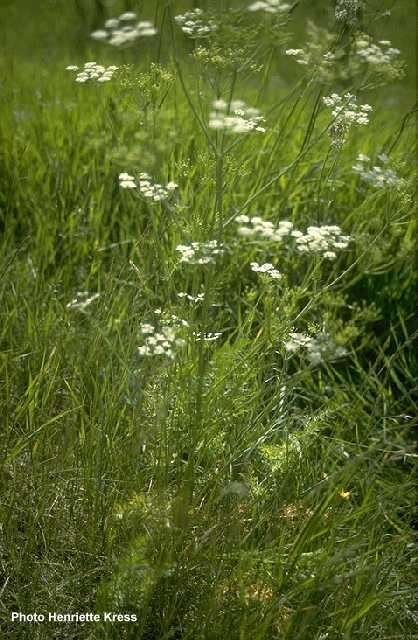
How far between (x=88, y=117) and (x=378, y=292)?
1.67 metres

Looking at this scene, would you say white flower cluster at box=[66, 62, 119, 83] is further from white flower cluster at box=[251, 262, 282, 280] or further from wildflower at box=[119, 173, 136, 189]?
white flower cluster at box=[251, 262, 282, 280]

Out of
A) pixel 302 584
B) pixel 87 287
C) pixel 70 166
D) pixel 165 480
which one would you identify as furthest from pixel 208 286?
pixel 70 166

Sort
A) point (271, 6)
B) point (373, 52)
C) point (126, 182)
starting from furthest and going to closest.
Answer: point (126, 182) → point (373, 52) → point (271, 6)

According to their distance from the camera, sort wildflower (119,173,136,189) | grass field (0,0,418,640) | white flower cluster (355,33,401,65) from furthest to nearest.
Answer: wildflower (119,173,136,189), white flower cluster (355,33,401,65), grass field (0,0,418,640)

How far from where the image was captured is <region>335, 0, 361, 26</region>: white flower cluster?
188 centimetres

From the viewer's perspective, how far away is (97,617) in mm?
1645

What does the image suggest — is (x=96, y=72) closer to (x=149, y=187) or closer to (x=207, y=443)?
(x=149, y=187)

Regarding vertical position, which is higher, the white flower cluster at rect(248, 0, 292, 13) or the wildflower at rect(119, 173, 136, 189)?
the white flower cluster at rect(248, 0, 292, 13)

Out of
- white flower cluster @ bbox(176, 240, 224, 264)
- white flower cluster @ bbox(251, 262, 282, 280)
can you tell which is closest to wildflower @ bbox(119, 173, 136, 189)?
white flower cluster @ bbox(176, 240, 224, 264)

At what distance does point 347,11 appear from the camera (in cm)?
190

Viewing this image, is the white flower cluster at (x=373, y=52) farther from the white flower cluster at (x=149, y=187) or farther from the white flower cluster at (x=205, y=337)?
the white flower cluster at (x=205, y=337)

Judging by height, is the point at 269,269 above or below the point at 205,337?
above

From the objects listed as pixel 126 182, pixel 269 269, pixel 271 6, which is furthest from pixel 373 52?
pixel 126 182

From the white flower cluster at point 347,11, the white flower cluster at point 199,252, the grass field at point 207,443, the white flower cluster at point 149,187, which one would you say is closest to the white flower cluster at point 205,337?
the grass field at point 207,443
